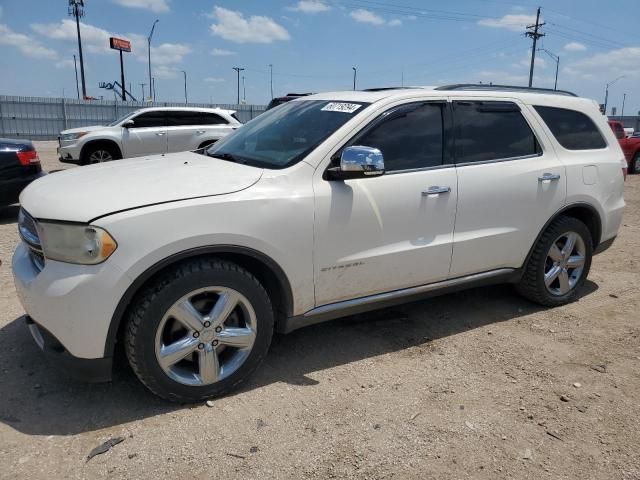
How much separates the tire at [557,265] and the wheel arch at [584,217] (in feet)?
0.20

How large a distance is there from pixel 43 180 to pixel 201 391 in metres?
1.63

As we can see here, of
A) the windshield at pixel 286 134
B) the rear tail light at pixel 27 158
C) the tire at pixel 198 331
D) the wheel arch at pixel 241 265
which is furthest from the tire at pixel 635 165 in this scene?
the tire at pixel 198 331

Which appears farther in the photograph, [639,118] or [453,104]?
[639,118]

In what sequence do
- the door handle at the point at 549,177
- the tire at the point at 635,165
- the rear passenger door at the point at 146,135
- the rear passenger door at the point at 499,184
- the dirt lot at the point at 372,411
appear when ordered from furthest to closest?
the tire at the point at 635,165, the rear passenger door at the point at 146,135, the door handle at the point at 549,177, the rear passenger door at the point at 499,184, the dirt lot at the point at 372,411

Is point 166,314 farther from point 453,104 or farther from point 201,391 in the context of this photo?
point 453,104

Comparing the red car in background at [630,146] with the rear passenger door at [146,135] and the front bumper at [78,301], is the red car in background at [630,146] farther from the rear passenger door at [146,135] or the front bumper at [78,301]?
the front bumper at [78,301]

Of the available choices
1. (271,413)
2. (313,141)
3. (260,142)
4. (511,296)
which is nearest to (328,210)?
(313,141)

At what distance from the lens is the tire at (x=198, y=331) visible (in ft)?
8.66

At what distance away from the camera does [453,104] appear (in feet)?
12.1

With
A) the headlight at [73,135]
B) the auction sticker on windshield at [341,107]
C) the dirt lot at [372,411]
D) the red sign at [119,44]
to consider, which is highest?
the red sign at [119,44]

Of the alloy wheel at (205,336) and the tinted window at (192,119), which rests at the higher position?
the tinted window at (192,119)

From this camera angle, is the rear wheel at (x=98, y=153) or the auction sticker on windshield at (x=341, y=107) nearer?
the auction sticker on windshield at (x=341, y=107)

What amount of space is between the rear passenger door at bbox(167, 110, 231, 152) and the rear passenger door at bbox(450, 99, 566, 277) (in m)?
9.31

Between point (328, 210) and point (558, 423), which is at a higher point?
point (328, 210)
